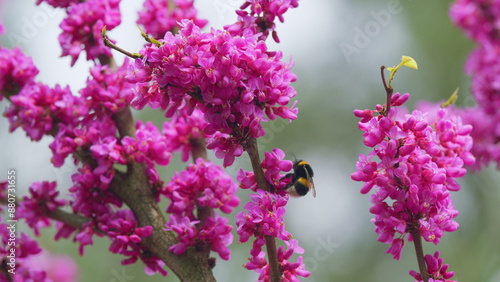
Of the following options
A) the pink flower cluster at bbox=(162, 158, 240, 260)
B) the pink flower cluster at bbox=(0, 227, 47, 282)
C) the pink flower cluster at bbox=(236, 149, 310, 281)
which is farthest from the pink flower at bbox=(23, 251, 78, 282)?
the pink flower cluster at bbox=(236, 149, 310, 281)

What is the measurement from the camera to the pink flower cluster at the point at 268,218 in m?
2.21

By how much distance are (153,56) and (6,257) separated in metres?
1.31

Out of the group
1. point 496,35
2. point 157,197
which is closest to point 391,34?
point 496,35

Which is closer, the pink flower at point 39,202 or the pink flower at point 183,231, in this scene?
the pink flower at point 183,231

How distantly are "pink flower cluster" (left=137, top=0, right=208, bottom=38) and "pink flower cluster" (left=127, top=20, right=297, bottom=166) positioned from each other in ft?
3.29

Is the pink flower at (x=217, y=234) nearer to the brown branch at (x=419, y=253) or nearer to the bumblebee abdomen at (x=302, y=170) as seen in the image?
the bumblebee abdomen at (x=302, y=170)

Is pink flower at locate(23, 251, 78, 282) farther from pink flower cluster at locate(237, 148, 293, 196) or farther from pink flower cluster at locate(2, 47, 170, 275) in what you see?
pink flower cluster at locate(237, 148, 293, 196)

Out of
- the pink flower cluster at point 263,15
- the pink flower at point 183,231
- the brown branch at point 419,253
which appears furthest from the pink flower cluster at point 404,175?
the pink flower at point 183,231

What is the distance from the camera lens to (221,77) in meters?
2.11

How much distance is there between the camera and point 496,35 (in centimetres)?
398

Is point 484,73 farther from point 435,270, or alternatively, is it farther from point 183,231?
point 183,231

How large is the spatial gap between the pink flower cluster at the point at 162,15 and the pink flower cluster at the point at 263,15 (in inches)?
27.6

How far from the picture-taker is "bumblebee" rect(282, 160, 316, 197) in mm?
2646

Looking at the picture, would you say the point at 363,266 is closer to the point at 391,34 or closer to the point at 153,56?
Answer: the point at 391,34
